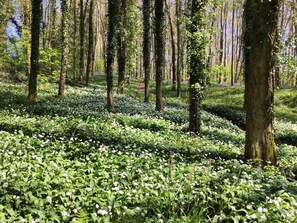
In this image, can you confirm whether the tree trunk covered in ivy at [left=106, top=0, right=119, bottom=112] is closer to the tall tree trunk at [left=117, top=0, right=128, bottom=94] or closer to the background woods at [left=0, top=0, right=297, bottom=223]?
the background woods at [left=0, top=0, right=297, bottom=223]

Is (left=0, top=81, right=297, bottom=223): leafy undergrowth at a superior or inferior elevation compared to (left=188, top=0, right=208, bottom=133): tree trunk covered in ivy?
inferior

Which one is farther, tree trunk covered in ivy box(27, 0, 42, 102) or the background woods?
tree trunk covered in ivy box(27, 0, 42, 102)

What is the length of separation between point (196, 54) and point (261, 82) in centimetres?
513

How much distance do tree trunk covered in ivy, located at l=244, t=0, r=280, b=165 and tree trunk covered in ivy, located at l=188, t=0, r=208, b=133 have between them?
461cm

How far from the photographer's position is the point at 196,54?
13367 millimetres

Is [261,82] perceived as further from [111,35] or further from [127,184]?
[111,35]

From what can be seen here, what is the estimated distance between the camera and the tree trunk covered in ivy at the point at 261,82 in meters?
8.55

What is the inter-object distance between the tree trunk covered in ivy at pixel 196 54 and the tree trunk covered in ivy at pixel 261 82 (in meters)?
4.61

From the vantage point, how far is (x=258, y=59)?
864 cm

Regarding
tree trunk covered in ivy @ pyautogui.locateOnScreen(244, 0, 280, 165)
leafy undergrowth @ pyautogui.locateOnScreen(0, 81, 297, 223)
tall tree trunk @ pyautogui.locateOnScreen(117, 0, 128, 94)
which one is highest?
tall tree trunk @ pyautogui.locateOnScreen(117, 0, 128, 94)

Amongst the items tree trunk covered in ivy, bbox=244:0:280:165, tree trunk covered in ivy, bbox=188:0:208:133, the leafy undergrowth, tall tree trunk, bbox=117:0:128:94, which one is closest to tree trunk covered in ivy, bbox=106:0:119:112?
tree trunk covered in ivy, bbox=188:0:208:133

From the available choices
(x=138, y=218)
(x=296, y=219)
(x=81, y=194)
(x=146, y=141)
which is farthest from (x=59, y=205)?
(x=146, y=141)

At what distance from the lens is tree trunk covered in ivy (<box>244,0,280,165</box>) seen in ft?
28.0

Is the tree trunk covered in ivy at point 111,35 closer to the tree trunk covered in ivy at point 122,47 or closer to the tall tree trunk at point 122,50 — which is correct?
the tree trunk covered in ivy at point 122,47
